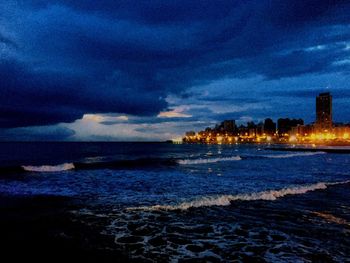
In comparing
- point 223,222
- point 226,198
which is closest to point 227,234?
point 223,222

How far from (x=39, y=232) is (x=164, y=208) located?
6128 millimetres

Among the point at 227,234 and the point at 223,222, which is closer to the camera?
the point at 227,234

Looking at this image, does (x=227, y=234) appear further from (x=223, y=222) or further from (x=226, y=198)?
(x=226, y=198)

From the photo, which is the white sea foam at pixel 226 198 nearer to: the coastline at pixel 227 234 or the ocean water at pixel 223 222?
the ocean water at pixel 223 222

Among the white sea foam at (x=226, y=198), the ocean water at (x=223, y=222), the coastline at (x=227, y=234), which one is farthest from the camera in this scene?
the white sea foam at (x=226, y=198)

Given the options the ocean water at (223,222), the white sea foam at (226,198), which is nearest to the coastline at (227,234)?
the ocean water at (223,222)

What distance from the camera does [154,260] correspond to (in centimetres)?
859

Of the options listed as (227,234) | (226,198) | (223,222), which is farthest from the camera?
(226,198)

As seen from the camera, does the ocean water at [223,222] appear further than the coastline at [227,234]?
Yes

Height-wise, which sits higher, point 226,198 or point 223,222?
point 226,198

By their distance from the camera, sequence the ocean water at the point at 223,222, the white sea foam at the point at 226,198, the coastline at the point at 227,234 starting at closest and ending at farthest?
the coastline at the point at 227,234, the ocean water at the point at 223,222, the white sea foam at the point at 226,198

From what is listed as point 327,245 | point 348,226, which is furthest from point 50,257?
point 348,226

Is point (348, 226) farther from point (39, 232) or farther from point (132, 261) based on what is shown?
point (39, 232)

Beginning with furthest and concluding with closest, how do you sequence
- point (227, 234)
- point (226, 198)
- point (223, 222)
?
point (226, 198) → point (223, 222) → point (227, 234)
